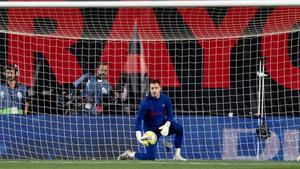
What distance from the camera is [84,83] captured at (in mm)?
16797

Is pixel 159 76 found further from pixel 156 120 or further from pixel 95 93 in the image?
pixel 156 120

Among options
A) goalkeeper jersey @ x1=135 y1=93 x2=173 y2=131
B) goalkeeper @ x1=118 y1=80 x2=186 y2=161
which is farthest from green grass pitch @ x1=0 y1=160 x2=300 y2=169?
goalkeeper jersey @ x1=135 y1=93 x2=173 y2=131

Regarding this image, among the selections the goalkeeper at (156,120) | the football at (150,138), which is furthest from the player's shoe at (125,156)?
the football at (150,138)

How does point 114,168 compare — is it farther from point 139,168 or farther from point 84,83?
point 84,83

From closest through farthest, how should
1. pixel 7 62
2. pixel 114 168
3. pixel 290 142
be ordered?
pixel 114 168 → pixel 290 142 → pixel 7 62

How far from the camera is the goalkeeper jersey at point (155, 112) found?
15.1 metres

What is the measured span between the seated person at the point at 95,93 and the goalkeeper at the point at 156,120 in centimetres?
134

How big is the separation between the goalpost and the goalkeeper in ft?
3.01

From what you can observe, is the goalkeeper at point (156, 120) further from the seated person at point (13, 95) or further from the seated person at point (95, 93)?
the seated person at point (13, 95)

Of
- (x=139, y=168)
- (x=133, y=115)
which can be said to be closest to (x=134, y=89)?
(x=133, y=115)

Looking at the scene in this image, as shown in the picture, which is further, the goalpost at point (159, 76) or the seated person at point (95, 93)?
the seated person at point (95, 93)

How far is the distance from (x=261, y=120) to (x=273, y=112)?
1.72ft

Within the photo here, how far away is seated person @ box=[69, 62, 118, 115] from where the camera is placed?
16.4 metres

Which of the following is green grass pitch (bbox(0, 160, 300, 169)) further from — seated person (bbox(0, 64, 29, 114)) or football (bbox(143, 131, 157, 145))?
seated person (bbox(0, 64, 29, 114))
